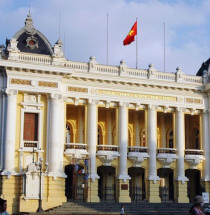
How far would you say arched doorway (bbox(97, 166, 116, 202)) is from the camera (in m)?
42.5

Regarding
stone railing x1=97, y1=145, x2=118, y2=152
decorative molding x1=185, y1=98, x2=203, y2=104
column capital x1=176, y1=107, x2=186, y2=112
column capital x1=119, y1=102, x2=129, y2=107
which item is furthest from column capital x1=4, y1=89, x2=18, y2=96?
decorative molding x1=185, y1=98, x2=203, y2=104

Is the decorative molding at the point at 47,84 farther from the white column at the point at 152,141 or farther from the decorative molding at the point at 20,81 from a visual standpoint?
the white column at the point at 152,141

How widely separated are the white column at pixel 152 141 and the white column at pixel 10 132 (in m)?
12.0

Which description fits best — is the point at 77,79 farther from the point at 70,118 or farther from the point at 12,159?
the point at 12,159

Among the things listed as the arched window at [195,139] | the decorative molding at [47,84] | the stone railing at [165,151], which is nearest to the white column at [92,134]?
the decorative molding at [47,84]

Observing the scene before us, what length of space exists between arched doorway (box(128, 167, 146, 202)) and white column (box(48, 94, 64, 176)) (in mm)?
8935

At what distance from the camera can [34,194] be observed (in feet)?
119

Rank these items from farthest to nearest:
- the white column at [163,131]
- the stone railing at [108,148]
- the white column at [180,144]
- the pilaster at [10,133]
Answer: the white column at [163,131] < the white column at [180,144] < the stone railing at [108,148] < the pilaster at [10,133]

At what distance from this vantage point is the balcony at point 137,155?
4156cm

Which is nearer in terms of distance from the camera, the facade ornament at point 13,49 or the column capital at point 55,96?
the facade ornament at point 13,49

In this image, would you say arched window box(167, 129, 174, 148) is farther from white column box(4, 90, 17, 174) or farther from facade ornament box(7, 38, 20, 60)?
facade ornament box(7, 38, 20, 60)

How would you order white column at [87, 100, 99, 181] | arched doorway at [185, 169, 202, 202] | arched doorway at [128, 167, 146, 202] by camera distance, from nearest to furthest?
white column at [87, 100, 99, 181] → arched doorway at [128, 167, 146, 202] → arched doorway at [185, 169, 202, 202]

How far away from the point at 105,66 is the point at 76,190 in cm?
1084

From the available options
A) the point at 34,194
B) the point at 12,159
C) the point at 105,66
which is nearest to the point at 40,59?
the point at 105,66
